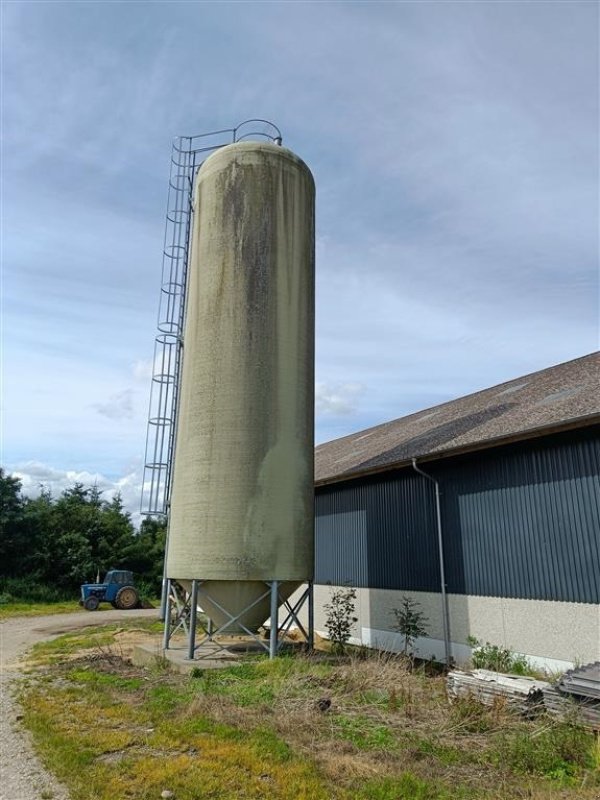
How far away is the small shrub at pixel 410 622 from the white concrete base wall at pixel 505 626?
13cm

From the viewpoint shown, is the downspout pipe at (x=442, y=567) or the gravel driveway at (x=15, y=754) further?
the downspout pipe at (x=442, y=567)

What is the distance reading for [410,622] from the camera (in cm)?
1328

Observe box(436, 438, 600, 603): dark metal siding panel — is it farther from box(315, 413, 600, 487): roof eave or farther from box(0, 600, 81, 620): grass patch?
box(0, 600, 81, 620): grass patch

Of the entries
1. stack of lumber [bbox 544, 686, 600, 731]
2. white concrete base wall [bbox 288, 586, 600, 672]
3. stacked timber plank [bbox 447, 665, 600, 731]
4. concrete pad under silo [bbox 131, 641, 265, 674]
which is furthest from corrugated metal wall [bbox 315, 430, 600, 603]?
concrete pad under silo [bbox 131, 641, 265, 674]

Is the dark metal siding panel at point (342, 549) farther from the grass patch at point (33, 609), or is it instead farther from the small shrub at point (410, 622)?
the grass patch at point (33, 609)

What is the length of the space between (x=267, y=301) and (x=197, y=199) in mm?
3581

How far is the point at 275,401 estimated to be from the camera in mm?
12320

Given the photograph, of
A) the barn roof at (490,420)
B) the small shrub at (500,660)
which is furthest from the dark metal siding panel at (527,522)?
the small shrub at (500,660)

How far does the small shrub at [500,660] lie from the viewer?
10734 mm

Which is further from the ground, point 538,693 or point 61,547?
point 61,547

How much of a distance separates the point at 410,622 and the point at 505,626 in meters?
2.58

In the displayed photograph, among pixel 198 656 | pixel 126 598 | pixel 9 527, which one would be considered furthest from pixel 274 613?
pixel 9 527

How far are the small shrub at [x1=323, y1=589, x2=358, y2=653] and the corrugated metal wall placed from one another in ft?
1.76

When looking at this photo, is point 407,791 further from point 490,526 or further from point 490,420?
point 490,420
